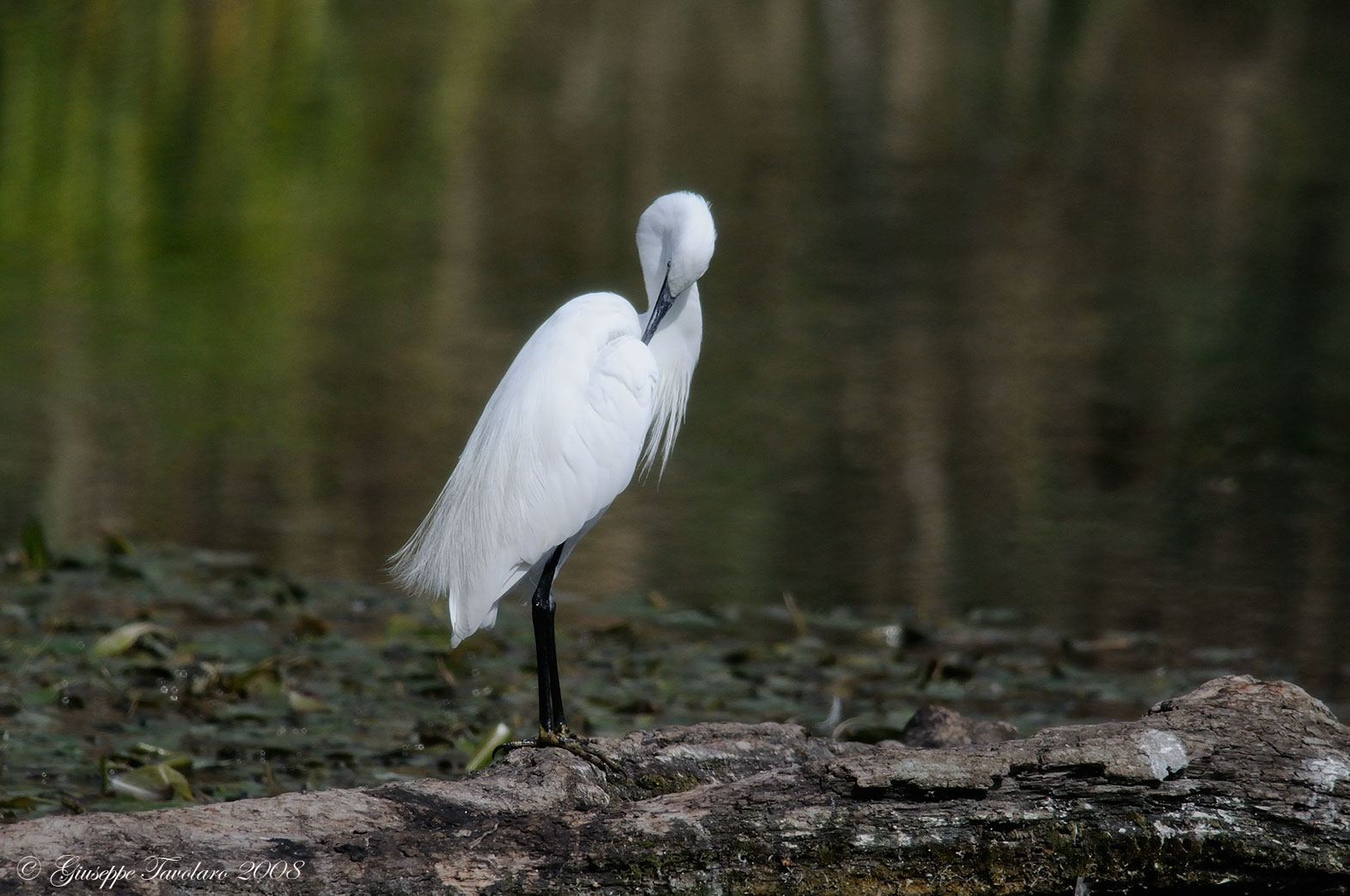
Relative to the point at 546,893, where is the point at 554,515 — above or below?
above

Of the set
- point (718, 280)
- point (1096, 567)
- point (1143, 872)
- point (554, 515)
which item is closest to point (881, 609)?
point (1096, 567)

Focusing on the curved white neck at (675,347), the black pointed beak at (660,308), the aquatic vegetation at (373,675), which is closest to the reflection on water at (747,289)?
the aquatic vegetation at (373,675)

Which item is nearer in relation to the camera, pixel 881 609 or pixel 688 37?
pixel 881 609

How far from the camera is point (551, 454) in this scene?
9.95 feet

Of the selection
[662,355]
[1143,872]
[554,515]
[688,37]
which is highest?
[688,37]

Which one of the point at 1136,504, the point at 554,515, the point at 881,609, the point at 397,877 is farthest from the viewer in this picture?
the point at 1136,504

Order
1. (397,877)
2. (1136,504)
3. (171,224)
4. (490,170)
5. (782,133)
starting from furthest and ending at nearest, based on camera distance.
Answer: (782,133) < (490,170) < (171,224) < (1136,504) < (397,877)

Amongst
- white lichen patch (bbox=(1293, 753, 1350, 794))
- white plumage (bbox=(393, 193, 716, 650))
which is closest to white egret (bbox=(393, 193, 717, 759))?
white plumage (bbox=(393, 193, 716, 650))

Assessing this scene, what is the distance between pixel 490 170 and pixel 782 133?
2.41 meters

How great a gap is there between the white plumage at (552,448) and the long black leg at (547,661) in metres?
0.07

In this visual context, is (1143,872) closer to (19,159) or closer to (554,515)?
(554,515)

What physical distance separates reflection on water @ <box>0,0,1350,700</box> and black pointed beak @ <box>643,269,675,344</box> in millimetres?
1652

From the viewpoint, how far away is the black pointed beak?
10.4 feet

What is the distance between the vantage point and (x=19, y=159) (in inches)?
385
